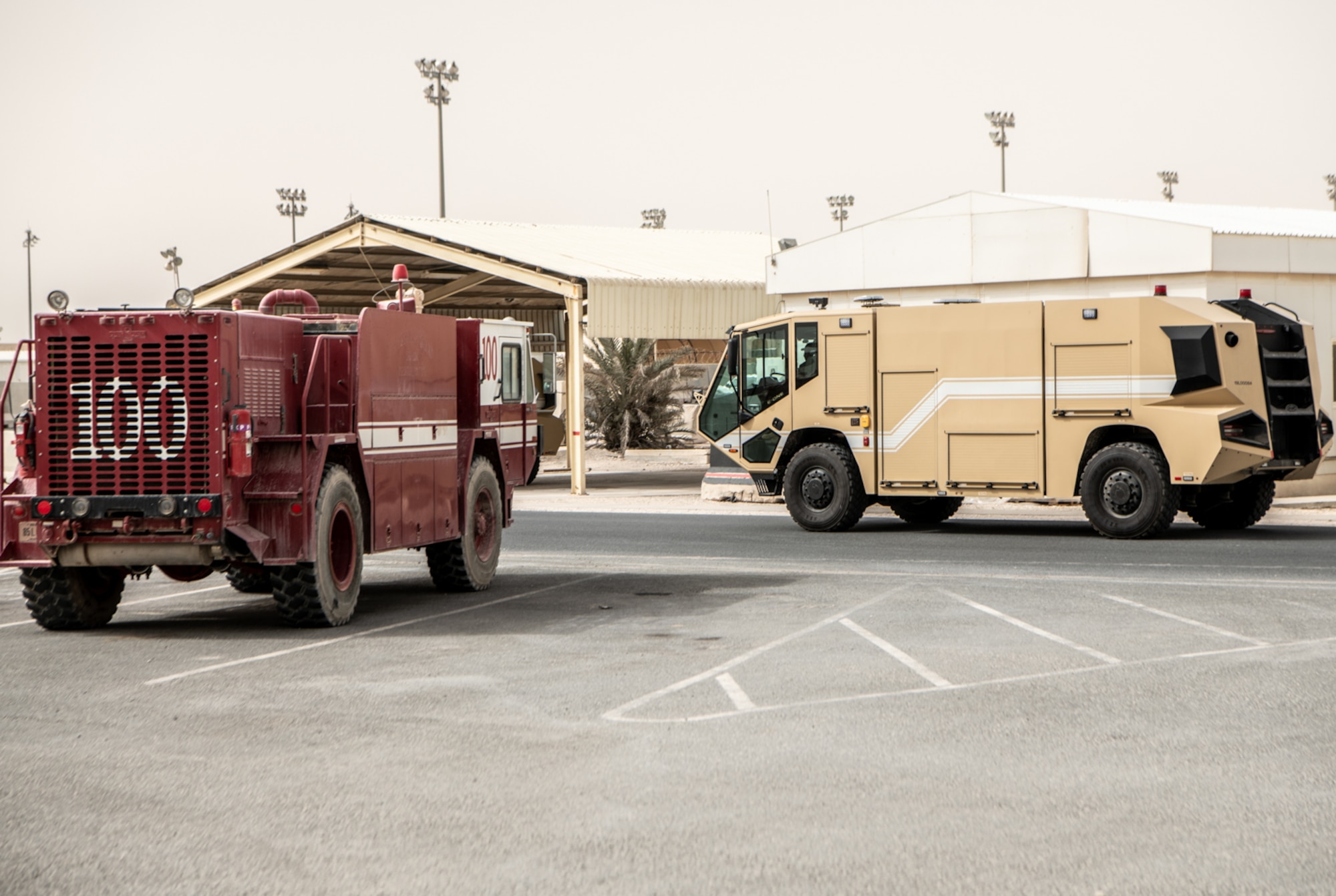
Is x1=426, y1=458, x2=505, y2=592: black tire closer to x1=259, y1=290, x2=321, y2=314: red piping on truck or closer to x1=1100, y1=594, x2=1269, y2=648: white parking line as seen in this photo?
x1=259, y1=290, x2=321, y2=314: red piping on truck

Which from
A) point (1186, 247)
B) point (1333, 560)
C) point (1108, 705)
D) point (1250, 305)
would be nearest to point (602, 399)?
point (1186, 247)

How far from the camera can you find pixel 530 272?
28.3 metres

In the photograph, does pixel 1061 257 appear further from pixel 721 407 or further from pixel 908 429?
pixel 721 407

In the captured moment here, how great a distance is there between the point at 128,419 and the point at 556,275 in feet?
54.7

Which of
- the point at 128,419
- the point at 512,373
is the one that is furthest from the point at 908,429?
the point at 128,419

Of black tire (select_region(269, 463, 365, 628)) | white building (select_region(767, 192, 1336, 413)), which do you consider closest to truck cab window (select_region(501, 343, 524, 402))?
black tire (select_region(269, 463, 365, 628))

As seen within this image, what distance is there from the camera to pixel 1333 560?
54.1 ft

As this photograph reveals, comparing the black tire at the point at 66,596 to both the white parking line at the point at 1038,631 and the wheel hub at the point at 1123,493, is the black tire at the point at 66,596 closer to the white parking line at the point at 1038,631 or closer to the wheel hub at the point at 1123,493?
the white parking line at the point at 1038,631

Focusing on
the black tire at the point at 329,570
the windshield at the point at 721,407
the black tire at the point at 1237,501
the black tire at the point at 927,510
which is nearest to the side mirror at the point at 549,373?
the windshield at the point at 721,407

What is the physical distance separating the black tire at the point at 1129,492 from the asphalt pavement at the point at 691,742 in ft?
14.3

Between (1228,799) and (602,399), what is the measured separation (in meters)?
36.2

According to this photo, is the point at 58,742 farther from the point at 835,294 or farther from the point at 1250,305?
the point at 835,294

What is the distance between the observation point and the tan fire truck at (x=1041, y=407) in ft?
63.2

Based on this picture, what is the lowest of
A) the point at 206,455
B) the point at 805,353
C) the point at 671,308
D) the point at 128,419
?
the point at 206,455
